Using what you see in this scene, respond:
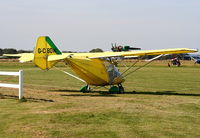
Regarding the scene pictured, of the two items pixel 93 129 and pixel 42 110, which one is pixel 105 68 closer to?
pixel 42 110

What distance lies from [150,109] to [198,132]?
4017 mm

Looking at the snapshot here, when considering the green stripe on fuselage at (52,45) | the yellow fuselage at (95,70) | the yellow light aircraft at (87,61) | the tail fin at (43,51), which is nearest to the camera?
the yellow light aircraft at (87,61)

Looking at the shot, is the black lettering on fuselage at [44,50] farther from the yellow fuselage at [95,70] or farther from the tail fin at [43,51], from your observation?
the yellow fuselage at [95,70]

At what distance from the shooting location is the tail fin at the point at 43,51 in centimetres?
2036

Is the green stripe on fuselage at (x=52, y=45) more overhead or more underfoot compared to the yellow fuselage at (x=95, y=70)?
more overhead

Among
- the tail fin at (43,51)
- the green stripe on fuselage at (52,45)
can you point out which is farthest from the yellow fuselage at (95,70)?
the green stripe on fuselage at (52,45)

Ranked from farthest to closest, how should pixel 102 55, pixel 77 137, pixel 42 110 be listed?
pixel 102 55
pixel 42 110
pixel 77 137

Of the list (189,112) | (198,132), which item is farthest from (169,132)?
(189,112)

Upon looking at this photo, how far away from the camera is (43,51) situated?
67.3 ft

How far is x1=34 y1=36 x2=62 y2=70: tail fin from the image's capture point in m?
20.4

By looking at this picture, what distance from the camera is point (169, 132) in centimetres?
938

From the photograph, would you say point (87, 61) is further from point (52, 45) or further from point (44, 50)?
point (44, 50)

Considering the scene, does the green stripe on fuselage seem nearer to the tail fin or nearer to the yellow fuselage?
the tail fin

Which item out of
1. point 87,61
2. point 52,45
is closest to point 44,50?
point 52,45
